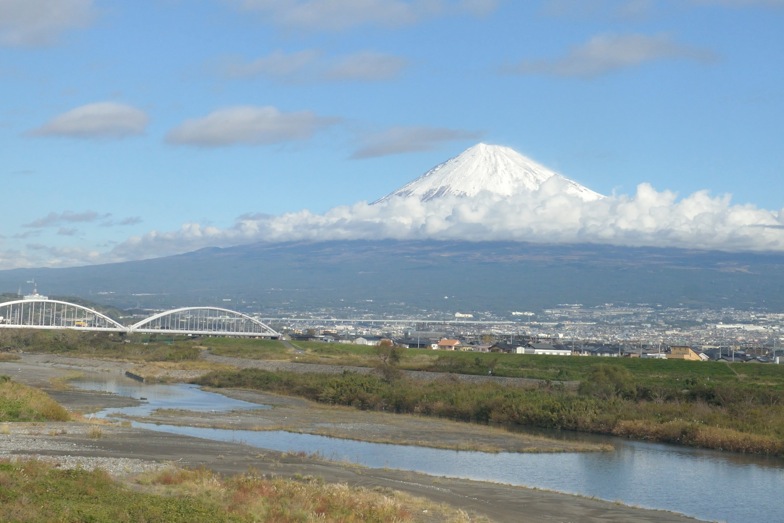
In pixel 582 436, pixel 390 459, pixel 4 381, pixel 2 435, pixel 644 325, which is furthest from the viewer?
pixel 644 325

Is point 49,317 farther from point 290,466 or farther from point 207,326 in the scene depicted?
point 290,466

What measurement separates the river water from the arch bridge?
91206 mm

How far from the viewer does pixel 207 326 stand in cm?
14538

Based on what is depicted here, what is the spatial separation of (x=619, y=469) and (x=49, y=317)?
397 ft

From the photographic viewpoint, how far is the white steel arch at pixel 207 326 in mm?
129650

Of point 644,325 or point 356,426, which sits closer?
point 356,426

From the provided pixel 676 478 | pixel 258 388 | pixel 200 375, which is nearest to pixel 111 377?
pixel 200 375

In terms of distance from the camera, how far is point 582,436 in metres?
37.5

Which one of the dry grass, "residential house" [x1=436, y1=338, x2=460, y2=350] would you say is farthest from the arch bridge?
the dry grass

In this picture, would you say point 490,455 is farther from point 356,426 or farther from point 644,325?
point 644,325

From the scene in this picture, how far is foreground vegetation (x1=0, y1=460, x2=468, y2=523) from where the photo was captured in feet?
43.8

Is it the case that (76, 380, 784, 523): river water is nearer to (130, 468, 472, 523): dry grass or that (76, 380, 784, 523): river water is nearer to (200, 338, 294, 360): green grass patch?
(130, 468, 472, 523): dry grass

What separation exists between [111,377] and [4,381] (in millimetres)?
28116

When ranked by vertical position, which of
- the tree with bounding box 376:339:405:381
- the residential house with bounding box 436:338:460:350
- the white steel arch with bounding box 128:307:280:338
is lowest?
the white steel arch with bounding box 128:307:280:338
